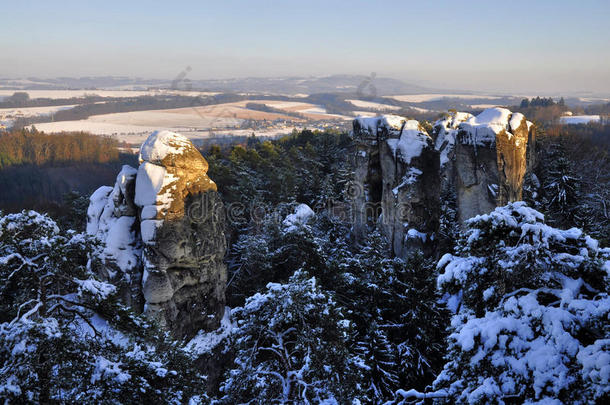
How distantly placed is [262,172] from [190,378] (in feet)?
98.7

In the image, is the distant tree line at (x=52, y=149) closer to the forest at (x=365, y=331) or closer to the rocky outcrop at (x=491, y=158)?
the rocky outcrop at (x=491, y=158)

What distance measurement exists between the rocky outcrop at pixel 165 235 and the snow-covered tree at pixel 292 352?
964 cm

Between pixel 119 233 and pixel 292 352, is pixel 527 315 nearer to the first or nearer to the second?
pixel 292 352

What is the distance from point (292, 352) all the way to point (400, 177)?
17.0 m

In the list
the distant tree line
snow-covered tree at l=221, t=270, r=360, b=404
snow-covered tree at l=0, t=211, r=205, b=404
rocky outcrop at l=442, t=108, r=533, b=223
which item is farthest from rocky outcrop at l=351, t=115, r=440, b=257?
the distant tree line

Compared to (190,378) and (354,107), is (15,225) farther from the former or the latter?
(354,107)

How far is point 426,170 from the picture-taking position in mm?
24359

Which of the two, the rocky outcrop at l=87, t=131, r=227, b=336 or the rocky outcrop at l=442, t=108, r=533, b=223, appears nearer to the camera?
the rocky outcrop at l=87, t=131, r=227, b=336

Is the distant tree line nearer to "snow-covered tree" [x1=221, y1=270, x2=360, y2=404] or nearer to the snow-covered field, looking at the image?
the snow-covered field

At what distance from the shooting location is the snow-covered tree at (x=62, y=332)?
6.72 metres

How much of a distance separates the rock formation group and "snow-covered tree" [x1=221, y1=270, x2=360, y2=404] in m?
14.5

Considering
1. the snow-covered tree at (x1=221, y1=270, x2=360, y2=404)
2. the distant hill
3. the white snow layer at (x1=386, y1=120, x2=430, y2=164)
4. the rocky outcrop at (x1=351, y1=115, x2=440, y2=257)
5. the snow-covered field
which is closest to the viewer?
the snow-covered tree at (x1=221, y1=270, x2=360, y2=404)

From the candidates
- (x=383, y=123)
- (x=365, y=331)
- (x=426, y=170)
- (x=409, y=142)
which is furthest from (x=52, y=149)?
(x=365, y=331)

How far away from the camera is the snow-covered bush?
5.61 m
